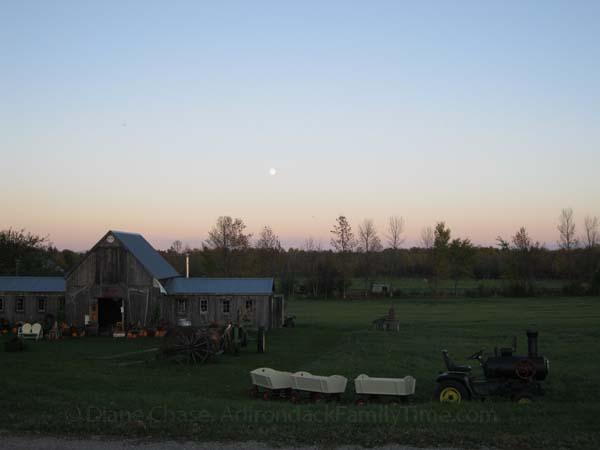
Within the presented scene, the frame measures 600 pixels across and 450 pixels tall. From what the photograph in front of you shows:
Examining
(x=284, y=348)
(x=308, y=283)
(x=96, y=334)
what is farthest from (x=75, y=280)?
(x=308, y=283)

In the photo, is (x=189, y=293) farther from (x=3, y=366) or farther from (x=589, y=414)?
(x=589, y=414)

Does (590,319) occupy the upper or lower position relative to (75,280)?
lower

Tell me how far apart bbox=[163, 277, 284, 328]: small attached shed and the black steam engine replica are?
28628 mm

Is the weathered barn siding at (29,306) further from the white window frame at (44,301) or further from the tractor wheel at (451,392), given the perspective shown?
the tractor wheel at (451,392)

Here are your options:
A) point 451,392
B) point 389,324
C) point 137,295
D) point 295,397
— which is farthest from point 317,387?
point 137,295

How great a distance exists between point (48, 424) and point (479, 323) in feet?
117

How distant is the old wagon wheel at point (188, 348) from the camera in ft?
83.8

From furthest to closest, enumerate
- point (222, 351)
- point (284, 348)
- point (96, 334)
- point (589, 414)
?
point (96, 334) → point (284, 348) → point (222, 351) → point (589, 414)

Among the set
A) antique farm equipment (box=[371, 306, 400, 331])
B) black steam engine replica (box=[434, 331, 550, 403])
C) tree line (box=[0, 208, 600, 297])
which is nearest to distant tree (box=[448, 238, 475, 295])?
tree line (box=[0, 208, 600, 297])

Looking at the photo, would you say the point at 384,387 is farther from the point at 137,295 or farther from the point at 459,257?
the point at 459,257

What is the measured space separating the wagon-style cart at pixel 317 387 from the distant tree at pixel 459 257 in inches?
3036

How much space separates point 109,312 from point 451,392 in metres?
34.0

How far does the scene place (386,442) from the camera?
35.6 feet

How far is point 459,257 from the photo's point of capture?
90938mm
